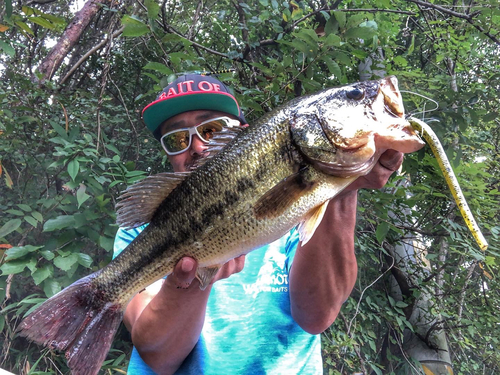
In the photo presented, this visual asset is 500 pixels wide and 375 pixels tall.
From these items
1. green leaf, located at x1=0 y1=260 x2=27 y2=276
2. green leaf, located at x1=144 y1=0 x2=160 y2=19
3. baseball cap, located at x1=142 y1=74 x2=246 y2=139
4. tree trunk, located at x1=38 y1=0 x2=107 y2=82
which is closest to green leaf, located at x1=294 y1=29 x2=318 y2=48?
baseball cap, located at x1=142 y1=74 x2=246 y2=139

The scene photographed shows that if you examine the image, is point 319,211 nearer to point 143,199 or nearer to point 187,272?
point 187,272

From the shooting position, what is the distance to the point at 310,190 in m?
1.24

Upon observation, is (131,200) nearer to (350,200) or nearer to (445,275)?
(350,200)

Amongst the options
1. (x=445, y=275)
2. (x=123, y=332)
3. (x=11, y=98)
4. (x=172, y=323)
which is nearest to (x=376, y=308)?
(x=445, y=275)

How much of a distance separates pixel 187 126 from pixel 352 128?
45.7 inches

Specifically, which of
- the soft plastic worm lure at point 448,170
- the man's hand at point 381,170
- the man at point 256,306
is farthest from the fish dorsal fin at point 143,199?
the soft plastic worm lure at point 448,170

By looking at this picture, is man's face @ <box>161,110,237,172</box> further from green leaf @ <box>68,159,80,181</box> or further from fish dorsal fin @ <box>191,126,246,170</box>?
green leaf @ <box>68,159,80,181</box>

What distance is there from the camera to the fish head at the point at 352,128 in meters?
1.20

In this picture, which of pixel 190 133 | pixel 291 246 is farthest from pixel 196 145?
pixel 291 246

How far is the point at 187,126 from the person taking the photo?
2078 mm

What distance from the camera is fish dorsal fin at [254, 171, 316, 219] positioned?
1.23 m

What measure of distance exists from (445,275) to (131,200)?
4402mm

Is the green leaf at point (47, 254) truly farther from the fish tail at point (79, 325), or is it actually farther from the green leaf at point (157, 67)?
the green leaf at point (157, 67)

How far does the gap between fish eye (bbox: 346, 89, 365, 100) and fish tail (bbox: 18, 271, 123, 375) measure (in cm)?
129
